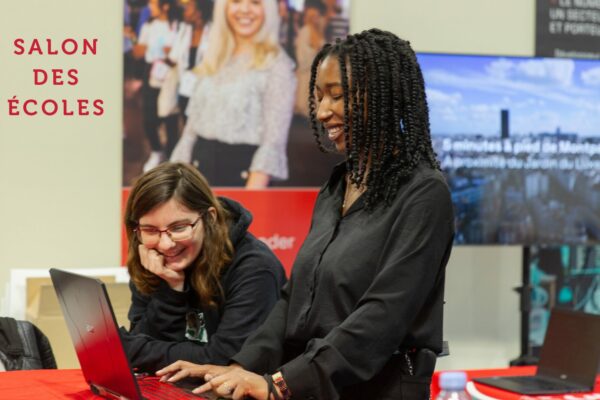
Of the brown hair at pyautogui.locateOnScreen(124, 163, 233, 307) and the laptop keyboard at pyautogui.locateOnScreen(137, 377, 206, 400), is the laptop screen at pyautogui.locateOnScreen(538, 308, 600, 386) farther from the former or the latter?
the laptop keyboard at pyautogui.locateOnScreen(137, 377, 206, 400)

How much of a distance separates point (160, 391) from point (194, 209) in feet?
1.94

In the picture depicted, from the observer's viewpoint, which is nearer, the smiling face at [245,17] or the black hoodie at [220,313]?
the black hoodie at [220,313]

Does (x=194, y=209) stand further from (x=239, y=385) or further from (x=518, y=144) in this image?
(x=518, y=144)

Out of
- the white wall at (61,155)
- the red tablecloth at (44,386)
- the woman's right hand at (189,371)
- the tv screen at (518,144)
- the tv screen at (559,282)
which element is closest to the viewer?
the woman's right hand at (189,371)

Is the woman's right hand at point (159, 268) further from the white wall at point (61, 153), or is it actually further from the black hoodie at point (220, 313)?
the white wall at point (61, 153)

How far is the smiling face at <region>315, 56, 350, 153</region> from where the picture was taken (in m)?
1.77

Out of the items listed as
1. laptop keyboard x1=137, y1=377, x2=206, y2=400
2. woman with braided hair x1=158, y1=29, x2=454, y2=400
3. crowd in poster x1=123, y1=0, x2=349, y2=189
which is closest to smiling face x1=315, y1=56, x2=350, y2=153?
woman with braided hair x1=158, y1=29, x2=454, y2=400

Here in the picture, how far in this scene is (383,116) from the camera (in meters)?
1.74

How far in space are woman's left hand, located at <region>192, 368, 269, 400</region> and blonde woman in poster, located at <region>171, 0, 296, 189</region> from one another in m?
2.49

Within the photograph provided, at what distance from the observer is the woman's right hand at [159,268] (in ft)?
7.90

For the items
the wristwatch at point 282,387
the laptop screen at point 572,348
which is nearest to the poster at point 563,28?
the laptop screen at point 572,348

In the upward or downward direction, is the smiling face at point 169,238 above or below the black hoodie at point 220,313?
above

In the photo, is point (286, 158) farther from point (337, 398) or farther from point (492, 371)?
point (337, 398)

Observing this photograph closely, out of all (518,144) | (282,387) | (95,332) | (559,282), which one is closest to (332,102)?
(282,387)
